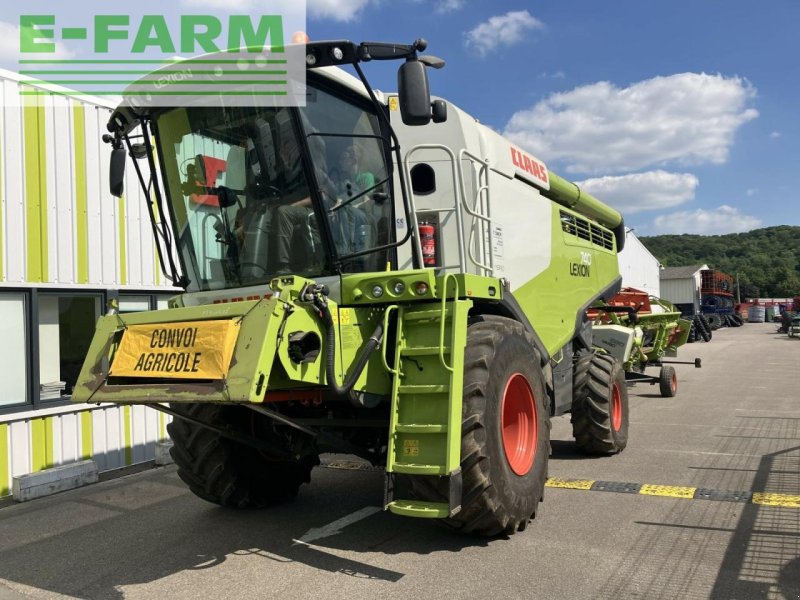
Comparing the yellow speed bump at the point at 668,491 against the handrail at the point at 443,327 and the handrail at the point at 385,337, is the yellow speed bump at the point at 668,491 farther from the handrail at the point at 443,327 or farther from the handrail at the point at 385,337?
the handrail at the point at 385,337

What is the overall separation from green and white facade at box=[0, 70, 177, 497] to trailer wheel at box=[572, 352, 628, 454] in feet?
16.0

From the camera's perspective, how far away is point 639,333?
1109cm

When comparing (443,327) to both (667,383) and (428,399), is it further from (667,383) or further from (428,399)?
(667,383)

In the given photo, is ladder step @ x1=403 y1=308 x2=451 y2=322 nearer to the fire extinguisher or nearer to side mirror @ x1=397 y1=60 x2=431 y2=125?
the fire extinguisher

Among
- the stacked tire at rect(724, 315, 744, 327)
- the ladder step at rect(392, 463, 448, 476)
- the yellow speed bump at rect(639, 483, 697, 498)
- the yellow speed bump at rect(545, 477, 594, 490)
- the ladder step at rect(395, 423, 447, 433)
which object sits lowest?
the stacked tire at rect(724, 315, 744, 327)

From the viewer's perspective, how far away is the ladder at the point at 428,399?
381 cm

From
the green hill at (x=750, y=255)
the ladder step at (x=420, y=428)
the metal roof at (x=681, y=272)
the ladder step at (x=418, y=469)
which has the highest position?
the green hill at (x=750, y=255)

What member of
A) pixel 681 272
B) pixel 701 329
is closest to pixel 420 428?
pixel 701 329

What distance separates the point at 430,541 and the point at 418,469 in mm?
946

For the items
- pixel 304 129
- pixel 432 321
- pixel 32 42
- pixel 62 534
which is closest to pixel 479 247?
pixel 432 321

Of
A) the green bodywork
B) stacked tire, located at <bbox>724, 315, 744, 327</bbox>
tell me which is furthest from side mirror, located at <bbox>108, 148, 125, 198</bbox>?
stacked tire, located at <bbox>724, 315, 744, 327</bbox>

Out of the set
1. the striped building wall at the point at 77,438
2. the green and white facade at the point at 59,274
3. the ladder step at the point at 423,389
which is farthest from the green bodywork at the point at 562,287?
the striped building wall at the point at 77,438

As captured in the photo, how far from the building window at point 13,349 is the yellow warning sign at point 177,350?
3548 millimetres

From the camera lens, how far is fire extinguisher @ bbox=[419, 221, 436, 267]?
504 cm
